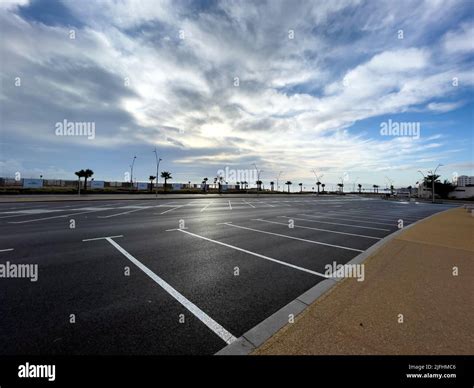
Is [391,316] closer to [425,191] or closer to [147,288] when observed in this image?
[147,288]

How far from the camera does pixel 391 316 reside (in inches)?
123

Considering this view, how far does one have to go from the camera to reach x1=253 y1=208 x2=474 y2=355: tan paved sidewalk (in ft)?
8.38

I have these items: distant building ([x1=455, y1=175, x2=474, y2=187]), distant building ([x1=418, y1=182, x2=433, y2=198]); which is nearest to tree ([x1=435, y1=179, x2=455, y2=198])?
distant building ([x1=418, y1=182, x2=433, y2=198])

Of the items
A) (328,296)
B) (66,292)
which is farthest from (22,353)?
(328,296)

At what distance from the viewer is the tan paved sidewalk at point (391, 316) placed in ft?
8.38

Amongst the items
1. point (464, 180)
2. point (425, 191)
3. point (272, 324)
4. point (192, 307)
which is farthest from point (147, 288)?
point (464, 180)

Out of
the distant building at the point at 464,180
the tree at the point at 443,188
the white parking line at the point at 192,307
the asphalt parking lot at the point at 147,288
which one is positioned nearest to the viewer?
the asphalt parking lot at the point at 147,288

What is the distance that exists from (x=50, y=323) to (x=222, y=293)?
8.11 feet

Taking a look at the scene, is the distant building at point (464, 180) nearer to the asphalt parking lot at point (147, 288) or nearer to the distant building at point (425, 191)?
the distant building at point (425, 191)

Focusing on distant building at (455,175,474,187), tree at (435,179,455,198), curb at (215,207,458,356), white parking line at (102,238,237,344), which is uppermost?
distant building at (455,175,474,187)

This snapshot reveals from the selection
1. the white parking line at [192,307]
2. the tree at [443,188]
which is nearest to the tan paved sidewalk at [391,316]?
the white parking line at [192,307]

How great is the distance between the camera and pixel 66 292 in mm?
3943

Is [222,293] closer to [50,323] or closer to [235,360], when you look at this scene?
[235,360]

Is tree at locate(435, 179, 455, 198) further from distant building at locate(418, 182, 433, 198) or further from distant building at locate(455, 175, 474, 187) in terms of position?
distant building at locate(455, 175, 474, 187)
